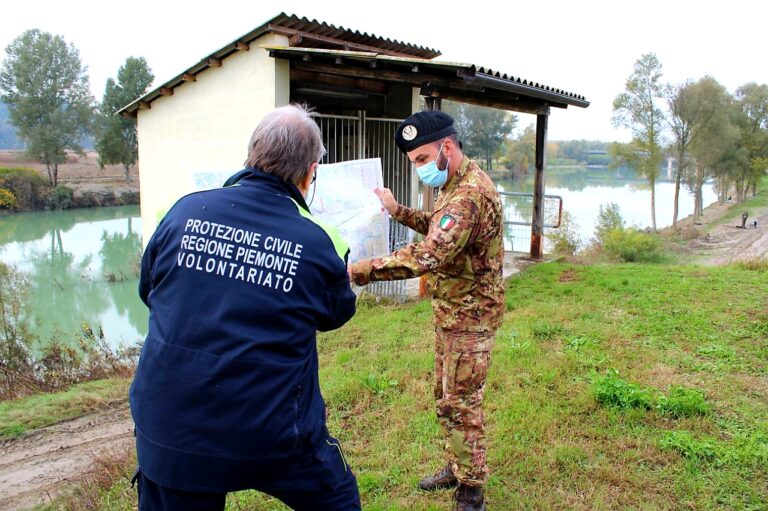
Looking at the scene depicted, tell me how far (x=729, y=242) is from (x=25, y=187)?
36.4 metres

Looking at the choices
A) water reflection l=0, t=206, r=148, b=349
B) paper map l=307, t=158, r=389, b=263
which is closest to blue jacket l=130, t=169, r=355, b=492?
paper map l=307, t=158, r=389, b=263

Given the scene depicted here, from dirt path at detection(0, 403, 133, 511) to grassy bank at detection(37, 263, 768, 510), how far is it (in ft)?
3.27

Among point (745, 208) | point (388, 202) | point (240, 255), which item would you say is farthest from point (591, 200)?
point (240, 255)

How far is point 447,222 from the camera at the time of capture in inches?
96.7

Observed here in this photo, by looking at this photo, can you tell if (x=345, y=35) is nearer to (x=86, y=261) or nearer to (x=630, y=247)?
(x=630, y=247)

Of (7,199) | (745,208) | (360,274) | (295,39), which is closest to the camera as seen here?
(360,274)

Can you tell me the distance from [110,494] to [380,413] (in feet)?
5.79

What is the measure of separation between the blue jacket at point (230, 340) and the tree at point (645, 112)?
37048 millimetres

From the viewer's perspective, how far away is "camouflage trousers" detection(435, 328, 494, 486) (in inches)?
106

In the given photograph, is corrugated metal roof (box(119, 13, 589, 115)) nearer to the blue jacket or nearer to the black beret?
the black beret

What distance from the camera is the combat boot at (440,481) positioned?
3072 mm

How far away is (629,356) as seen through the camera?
16.4ft

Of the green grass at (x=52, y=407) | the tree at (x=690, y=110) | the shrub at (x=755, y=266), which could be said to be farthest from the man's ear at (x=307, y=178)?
the tree at (x=690, y=110)

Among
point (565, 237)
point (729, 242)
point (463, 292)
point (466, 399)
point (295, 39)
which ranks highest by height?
point (295, 39)
